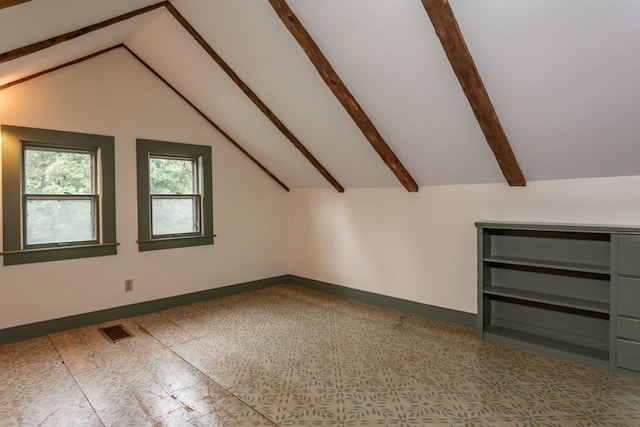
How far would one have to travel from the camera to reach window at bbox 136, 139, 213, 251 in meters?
4.44

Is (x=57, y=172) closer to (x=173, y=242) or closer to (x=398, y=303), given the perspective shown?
(x=173, y=242)

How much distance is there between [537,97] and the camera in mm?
2639

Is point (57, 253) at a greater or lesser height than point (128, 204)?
lesser

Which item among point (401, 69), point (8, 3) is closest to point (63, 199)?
point (8, 3)

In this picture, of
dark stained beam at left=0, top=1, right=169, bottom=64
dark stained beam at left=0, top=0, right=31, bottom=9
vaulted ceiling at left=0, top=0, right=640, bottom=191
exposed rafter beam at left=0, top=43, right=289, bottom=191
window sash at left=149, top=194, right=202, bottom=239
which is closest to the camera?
dark stained beam at left=0, top=0, right=31, bottom=9

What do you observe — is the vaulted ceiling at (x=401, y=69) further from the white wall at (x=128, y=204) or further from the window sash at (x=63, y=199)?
the window sash at (x=63, y=199)

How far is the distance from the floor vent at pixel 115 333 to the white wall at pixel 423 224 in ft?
8.83

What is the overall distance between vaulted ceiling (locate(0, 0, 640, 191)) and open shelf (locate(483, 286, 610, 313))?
3.44ft

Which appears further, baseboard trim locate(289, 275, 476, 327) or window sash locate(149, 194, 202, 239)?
window sash locate(149, 194, 202, 239)

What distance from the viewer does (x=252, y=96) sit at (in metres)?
4.03

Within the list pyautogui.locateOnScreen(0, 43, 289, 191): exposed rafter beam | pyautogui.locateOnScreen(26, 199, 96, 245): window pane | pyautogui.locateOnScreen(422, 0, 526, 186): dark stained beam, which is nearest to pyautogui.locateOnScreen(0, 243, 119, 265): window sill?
pyautogui.locateOnScreen(26, 199, 96, 245): window pane

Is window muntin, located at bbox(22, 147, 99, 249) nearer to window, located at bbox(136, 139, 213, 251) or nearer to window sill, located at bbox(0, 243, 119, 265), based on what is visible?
window sill, located at bbox(0, 243, 119, 265)

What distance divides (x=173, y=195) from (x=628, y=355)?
4.88 metres

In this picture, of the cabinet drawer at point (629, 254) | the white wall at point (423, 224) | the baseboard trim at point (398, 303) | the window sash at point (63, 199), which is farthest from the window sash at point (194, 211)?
the cabinet drawer at point (629, 254)
